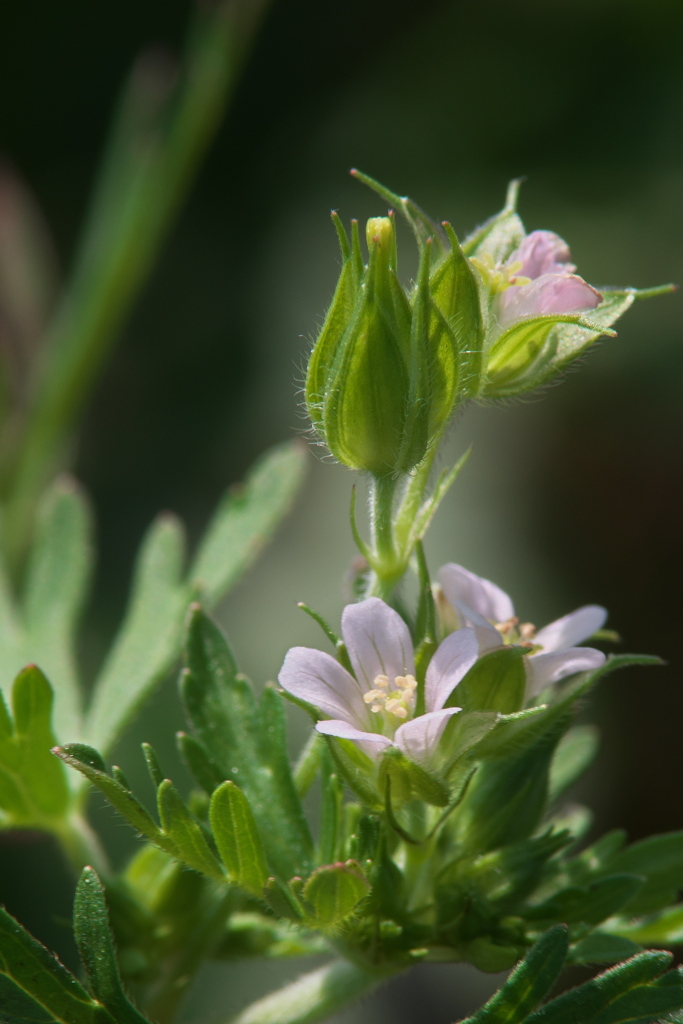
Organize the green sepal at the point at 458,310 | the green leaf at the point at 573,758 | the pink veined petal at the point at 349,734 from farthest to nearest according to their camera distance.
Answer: the green leaf at the point at 573,758 < the green sepal at the point at 458,310 < the pink veined petal at the point at 349,734

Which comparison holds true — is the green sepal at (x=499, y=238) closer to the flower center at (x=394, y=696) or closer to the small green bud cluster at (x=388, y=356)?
the small green bud cluster at (x=388, y=356)

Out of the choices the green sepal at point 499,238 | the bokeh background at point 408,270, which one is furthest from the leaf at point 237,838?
the bokeh background at point 408,270

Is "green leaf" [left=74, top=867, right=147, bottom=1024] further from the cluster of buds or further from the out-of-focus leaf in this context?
the cluster of buds

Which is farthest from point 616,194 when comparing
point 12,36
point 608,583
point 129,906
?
point 129,906

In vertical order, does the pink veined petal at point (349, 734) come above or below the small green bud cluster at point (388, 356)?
below

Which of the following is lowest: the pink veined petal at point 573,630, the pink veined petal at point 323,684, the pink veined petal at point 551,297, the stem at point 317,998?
the stem at point 317,998

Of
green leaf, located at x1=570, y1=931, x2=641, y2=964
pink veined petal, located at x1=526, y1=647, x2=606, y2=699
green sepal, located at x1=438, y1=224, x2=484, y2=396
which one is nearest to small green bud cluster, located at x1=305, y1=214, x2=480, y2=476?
green sepal, located at x1=438, y1=224, x2=484, y2=396

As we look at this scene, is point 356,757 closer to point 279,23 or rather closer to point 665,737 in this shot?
point 665,737
